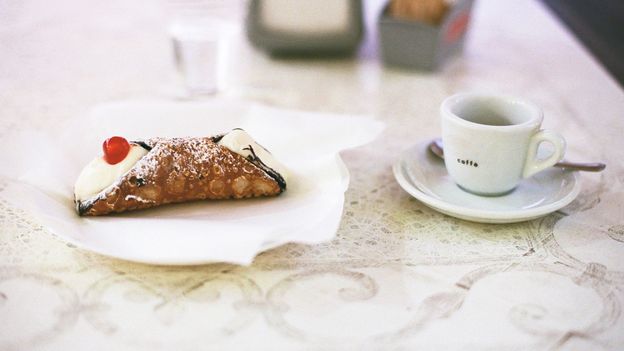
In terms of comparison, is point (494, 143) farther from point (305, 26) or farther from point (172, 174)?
point (305, 26)

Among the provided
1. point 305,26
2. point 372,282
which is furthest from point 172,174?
point 305,26

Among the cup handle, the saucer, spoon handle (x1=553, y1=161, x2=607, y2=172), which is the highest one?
the cup handle

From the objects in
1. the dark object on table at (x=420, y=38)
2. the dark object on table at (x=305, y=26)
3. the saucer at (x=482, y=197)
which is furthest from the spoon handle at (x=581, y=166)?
the dark object on table at (x=305, y=26)

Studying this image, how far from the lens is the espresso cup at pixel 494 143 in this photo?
0.66 metres

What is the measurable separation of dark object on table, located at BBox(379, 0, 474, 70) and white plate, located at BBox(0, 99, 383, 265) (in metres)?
0.37

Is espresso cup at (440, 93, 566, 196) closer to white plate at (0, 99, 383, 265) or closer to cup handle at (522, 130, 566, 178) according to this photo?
cup handle at (522, 130, 566, 178)

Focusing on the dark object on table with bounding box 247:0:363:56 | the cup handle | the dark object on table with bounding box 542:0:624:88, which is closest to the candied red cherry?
the cup handle

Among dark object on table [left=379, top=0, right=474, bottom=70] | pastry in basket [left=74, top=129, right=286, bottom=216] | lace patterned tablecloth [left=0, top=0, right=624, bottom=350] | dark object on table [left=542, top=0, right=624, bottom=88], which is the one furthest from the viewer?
dark object on table [left=542, top=0, right=624, bottom=88]

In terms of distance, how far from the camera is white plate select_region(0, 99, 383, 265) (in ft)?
1.86

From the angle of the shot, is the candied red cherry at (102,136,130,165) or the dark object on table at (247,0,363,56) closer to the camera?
the candied red cherry at (102,136,130,165)

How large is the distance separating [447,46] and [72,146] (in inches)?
28.1

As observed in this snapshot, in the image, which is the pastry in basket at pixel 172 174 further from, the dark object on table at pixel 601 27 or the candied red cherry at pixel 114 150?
the dark object on table at pixel 601 27

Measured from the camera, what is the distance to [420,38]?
1105 millimetres

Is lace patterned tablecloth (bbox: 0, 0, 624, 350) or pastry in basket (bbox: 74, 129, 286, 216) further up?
pastry in basket (bbox: 74, 129, 286, 216)
